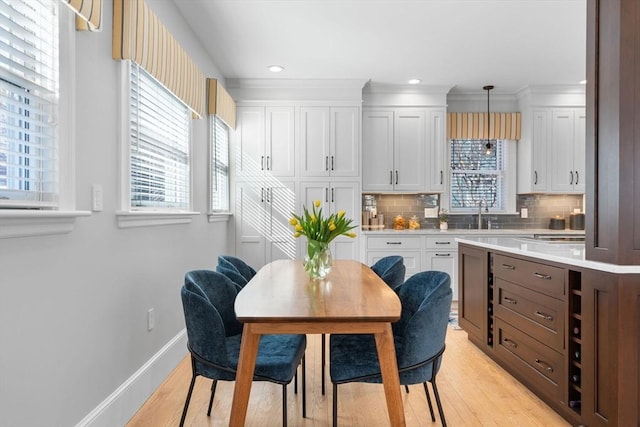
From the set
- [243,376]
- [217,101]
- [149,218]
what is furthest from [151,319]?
[217,101]

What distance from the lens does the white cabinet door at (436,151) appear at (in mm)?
5227

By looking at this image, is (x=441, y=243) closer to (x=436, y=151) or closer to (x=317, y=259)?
(x=436, y=151)

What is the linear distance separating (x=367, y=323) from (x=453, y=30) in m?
3.01

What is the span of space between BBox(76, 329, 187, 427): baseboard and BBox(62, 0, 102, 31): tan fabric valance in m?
1.72

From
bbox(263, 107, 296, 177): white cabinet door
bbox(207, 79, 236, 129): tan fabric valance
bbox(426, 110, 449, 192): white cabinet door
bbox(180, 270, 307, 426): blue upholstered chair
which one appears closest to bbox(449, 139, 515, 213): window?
bbox(426, 110, 449, 192): white cabinet door

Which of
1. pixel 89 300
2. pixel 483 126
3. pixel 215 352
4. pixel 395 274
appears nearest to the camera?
pixel 215 352

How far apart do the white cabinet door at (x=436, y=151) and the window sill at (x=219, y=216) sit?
2532 millimetres

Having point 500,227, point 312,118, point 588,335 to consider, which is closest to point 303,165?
point 312,118

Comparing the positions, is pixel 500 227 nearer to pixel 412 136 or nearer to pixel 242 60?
pixel 412 136

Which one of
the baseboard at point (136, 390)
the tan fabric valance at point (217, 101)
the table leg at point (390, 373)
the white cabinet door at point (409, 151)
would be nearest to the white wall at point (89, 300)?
the baseboard at point (136, 390)

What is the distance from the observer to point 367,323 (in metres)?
1.57

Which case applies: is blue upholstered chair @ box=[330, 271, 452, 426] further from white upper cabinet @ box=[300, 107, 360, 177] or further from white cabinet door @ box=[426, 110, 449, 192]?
white cabinet door @ box=[426, 110, 449, 192]

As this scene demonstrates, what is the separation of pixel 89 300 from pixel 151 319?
30.7 inches

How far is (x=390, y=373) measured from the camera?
5.29ft
